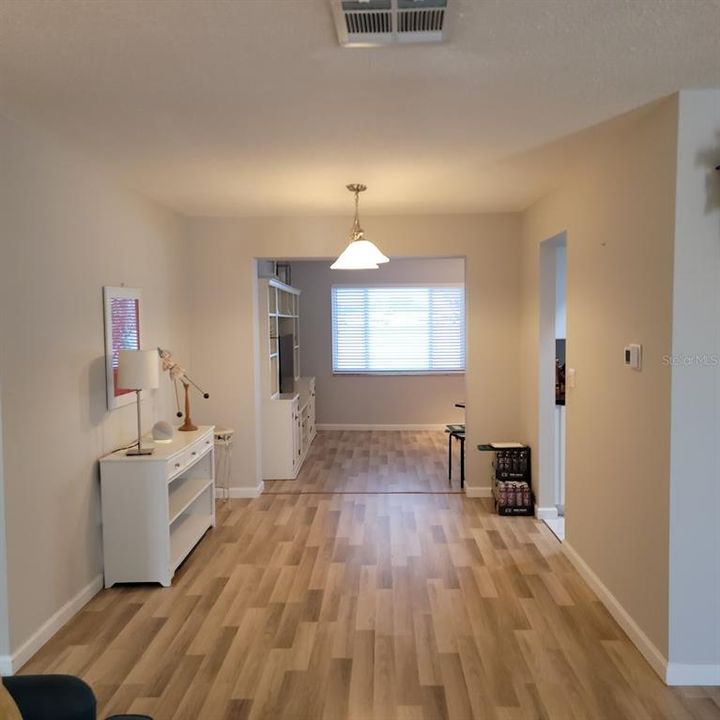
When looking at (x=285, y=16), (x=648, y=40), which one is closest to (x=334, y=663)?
(x=285, y=16)

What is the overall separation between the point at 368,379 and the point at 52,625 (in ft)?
20.1

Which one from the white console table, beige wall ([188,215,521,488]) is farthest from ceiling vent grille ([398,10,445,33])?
beige wall ([188,215,521,488])

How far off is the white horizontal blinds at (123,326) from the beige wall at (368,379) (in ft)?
15.7

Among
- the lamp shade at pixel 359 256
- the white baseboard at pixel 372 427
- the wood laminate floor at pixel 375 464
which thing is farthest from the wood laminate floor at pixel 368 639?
the white baseboard at pixel 372 427

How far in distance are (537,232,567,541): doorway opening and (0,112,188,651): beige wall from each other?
9.98 ft

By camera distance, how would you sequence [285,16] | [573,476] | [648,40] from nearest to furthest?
[285,16]
[648,40]
[573,476]

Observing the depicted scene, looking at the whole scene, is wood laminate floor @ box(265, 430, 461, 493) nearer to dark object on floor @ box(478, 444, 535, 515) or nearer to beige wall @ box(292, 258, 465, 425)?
beige wall @ box(292, 258, 465, 425)

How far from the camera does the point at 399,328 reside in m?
8.67

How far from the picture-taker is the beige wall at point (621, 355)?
2.47 meters

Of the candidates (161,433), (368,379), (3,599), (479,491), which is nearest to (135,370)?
(161,433)

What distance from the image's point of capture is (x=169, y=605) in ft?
10.5

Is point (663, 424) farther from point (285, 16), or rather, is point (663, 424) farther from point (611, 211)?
point (285, 16)

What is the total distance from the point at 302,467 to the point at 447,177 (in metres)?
3.76

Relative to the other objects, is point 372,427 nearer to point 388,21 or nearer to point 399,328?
point 399,328
